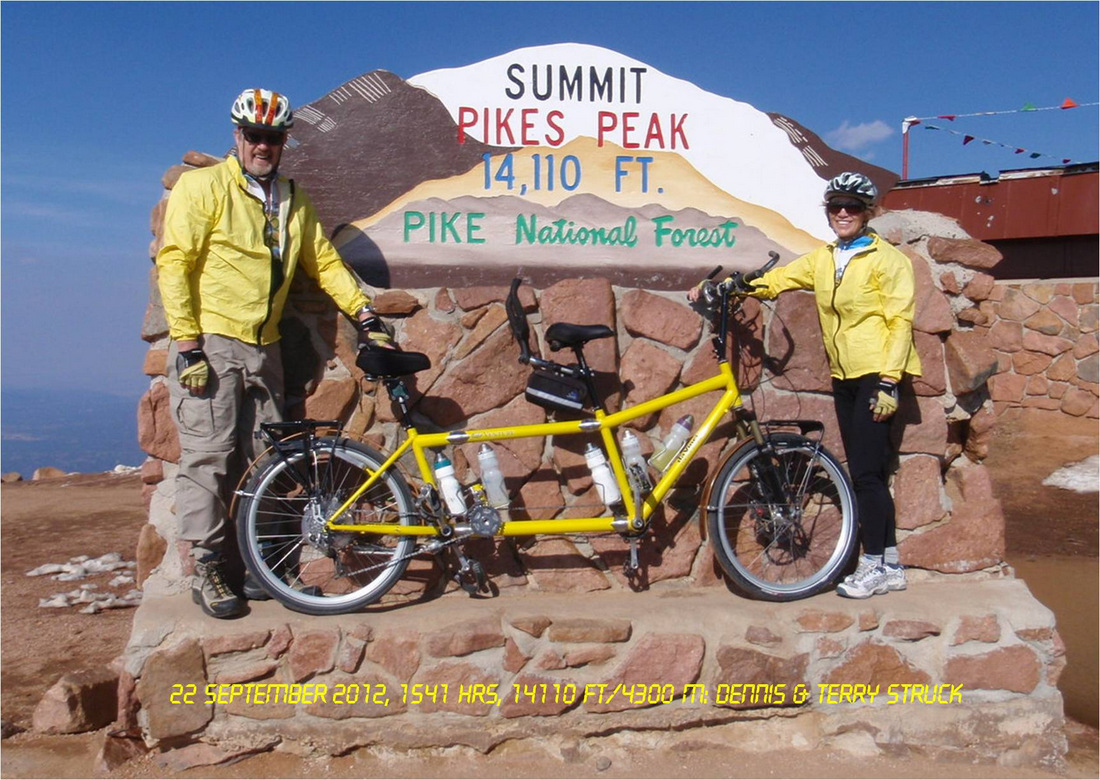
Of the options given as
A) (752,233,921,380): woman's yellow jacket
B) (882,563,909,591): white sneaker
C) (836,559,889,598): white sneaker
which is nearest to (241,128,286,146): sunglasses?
(752,233,921,380): woman's yellow jacket

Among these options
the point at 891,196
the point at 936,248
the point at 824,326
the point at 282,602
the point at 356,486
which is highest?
the point at 891,196

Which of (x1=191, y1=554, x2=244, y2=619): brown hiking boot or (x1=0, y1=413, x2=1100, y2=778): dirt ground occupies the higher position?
(x1=191, y1=554, x2=244, y2=619): brown hiking boot

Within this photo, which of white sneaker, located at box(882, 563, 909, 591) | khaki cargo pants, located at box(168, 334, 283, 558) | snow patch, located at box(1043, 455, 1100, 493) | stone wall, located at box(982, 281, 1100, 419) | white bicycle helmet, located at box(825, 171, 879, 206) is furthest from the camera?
stone wall, located at box(982, 281, 1100, 419)

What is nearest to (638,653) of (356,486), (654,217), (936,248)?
(356,486)

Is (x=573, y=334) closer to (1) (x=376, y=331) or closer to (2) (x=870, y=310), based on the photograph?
(1) (x=376, y=331)

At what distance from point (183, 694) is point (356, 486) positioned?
967mm

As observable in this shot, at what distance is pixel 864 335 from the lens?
3932 mm

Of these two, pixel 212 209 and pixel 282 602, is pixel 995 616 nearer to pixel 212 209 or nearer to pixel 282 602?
pixel 282 602

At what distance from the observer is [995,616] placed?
3.88 metres

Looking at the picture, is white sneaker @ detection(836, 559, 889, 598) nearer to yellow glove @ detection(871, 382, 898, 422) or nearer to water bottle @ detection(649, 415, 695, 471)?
yellow glove @ detection(871, 382, 898, 422)

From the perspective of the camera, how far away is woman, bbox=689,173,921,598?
388 cm

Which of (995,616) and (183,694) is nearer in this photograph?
(183,694)

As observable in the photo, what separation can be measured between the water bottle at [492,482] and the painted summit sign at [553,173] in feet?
2.61

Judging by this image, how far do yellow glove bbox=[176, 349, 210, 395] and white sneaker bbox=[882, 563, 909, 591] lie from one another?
8.99 feet
